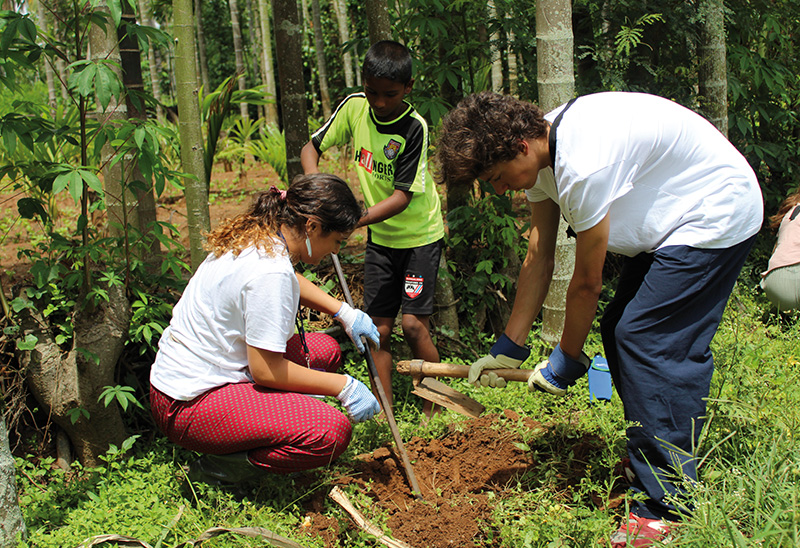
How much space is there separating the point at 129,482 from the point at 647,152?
8.21 ft

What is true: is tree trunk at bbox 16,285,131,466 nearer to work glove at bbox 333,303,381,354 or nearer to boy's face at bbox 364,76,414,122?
work glove at bbox 333,303,381,354

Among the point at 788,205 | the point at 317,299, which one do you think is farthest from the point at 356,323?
the point at 788,205

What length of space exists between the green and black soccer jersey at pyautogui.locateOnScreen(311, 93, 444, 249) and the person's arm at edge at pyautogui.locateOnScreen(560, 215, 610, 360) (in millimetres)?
1111

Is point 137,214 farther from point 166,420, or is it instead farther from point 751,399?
point 751,399

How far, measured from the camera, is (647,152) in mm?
1946

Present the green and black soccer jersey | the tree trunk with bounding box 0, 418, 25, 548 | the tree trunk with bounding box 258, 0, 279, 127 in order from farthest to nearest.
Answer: the tree trunk with bounding box 258, 0, 279, 127 → the green and black soccer jersey → the tree trunk with bounding box 0, 418, 25, 548

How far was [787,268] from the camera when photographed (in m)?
3.24

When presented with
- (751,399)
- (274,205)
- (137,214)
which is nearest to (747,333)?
(751,399)

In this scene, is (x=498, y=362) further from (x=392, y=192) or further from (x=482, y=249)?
(x=482, y=249)

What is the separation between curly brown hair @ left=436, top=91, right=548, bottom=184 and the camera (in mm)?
1988

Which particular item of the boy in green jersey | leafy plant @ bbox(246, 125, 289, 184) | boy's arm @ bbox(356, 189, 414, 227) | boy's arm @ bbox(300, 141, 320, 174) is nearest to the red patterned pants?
the boy in green jersey

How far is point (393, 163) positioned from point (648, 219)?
1.33 meters

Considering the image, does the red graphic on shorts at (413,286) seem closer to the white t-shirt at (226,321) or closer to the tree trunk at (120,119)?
the white t-shirt at (226,321)

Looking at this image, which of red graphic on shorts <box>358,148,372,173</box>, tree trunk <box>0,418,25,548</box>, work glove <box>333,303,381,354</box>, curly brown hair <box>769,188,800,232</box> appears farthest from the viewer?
curly brown hair <box>769,188,800,232</box>
